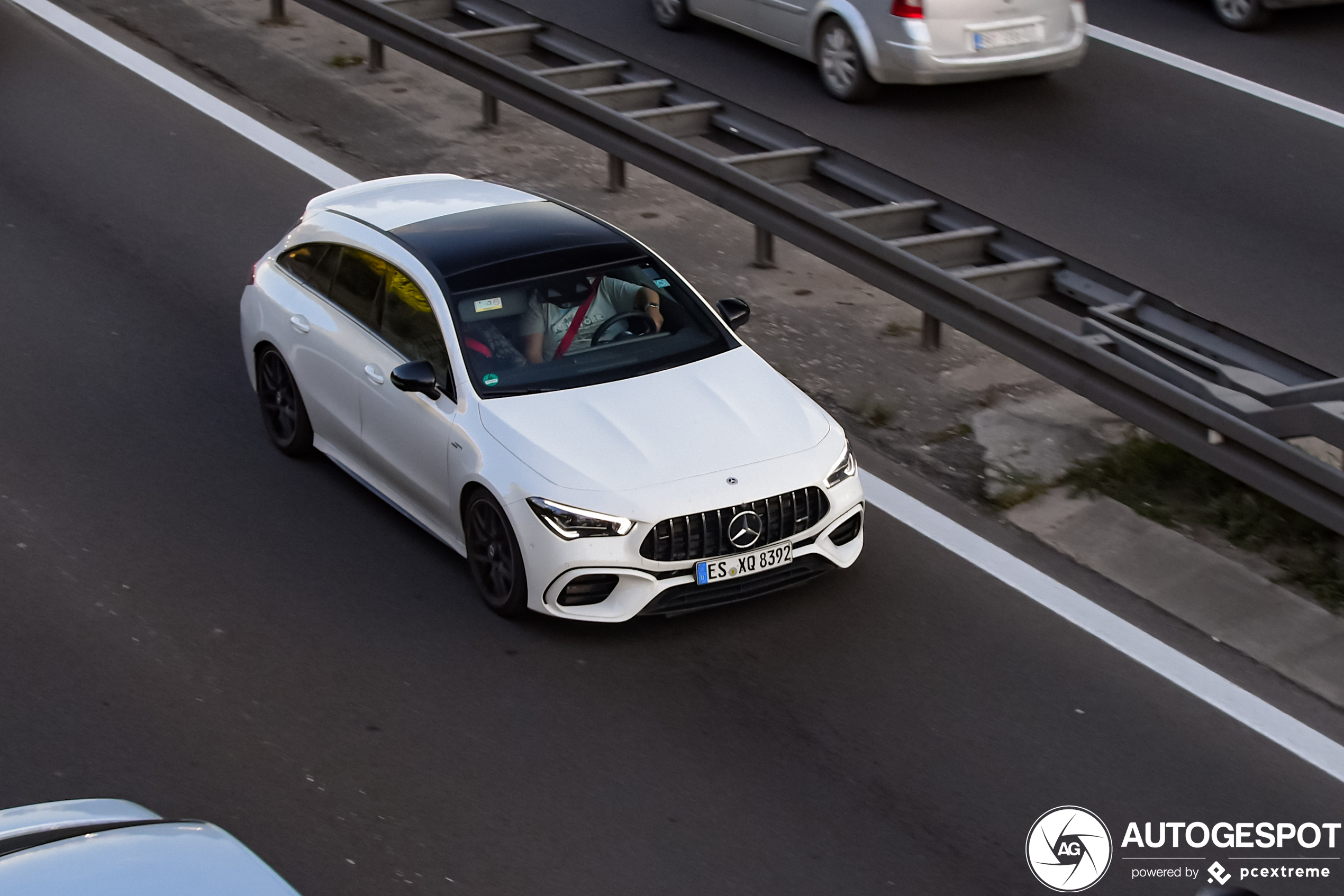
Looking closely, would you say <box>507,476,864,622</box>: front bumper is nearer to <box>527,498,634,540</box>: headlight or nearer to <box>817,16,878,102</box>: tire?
<box>527,498,634,540</box>: headlight

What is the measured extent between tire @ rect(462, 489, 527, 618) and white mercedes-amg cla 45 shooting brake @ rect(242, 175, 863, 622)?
0.5 inches

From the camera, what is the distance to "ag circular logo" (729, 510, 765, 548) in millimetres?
7578

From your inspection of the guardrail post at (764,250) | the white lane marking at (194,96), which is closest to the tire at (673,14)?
the white lane marking at (194,96)

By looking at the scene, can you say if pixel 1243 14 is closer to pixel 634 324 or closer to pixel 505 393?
pixel 634 324

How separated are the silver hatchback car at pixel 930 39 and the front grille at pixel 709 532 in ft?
25.4

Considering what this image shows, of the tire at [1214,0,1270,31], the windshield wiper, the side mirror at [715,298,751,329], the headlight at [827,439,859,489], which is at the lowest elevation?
the headlight at [827,439,859,489]

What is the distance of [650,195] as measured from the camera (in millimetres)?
13445

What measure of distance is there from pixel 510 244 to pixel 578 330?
65 centimetres

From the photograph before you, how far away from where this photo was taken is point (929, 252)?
1019 centimetres

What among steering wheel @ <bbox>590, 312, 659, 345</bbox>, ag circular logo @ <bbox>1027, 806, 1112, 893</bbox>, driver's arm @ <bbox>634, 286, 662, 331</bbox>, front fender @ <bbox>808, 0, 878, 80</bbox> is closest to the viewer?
ag circular logo @ <bbox>1027, 806, 1112, 893</bbox>

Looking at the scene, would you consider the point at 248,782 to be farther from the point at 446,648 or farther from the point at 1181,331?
the point at 1181,331

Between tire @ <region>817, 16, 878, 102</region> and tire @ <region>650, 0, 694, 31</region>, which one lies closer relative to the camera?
tire @ <region>817, 16, 878, 102</region>

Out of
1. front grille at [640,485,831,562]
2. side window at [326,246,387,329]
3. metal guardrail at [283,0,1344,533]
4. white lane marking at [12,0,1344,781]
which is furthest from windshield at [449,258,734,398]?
metal guardrail at [283,0,1344,533]

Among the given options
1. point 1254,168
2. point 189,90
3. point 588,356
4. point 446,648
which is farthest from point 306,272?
point 1254,168
